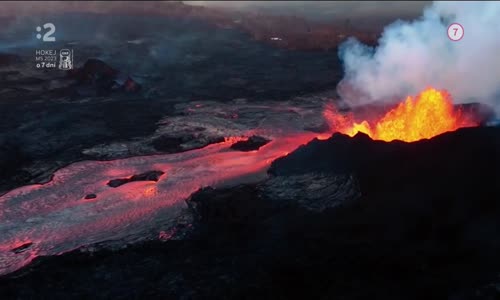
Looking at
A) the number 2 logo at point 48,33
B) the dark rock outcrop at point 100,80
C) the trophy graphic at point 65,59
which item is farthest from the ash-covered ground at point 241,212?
the number 2 logo at point 48,33

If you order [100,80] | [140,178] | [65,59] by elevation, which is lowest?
[140,178]

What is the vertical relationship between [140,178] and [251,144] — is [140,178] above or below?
below

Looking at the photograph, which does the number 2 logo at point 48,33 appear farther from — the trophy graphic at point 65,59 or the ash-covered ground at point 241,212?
the ash-covered ground at point 241,212

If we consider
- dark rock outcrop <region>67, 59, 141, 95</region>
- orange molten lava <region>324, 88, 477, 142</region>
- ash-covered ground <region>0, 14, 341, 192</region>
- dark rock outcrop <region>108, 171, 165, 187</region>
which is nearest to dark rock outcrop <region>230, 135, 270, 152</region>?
ash-covered ground <region>0, 14, 341, 192</region>

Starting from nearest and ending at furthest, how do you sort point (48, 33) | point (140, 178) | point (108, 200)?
point (108, 200), point (140, 178), point (48, 33)

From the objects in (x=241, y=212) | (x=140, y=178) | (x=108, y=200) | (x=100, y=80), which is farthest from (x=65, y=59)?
(x=241, y=212)

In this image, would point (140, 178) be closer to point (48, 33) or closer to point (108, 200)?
point (108, 200)

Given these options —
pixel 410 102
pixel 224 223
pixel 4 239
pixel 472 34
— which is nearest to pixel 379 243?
pixel 224 223

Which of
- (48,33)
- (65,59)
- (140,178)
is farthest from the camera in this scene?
(48,33)

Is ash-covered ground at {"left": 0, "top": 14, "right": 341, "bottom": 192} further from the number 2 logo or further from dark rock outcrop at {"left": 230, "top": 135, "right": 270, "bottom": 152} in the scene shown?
dark rock outcrop at {"left": 230, "top": 135, "right": 270, "bottom": 152}
